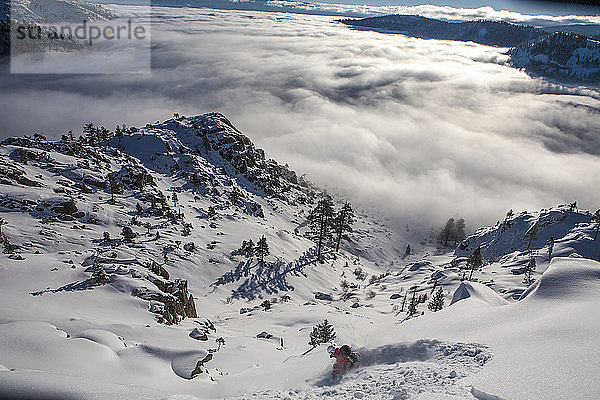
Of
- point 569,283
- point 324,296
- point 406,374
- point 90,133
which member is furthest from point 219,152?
point 406,374

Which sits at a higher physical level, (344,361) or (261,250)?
(344,361)

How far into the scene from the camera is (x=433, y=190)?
140500mm

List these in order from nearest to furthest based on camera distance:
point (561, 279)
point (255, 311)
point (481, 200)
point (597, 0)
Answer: point (597, 0) → point (561, 279) → point (255, 311) → point (481, 200)

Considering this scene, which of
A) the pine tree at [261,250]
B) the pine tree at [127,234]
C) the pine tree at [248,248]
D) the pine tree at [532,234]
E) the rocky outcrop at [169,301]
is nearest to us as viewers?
the rocky outcrop at [169,301]

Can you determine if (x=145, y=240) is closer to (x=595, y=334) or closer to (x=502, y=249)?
(x=595, y=334)

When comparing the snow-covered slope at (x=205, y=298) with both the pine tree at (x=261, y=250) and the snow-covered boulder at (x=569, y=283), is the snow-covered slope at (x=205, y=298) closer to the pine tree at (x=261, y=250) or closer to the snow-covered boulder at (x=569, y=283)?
the snow-covered boulder at (x=569, y=283)

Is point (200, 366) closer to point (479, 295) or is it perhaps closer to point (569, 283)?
point (479, 295)

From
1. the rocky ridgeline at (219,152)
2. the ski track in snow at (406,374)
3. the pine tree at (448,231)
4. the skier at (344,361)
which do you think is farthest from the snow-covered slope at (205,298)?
the pine tree at (448,231)

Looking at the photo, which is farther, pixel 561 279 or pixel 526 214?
pixel 526 214

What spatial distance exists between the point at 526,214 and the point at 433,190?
86535 millimetres

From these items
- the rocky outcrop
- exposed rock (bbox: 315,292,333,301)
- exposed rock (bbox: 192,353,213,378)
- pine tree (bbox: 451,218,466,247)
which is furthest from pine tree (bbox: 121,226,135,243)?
pine tree (bbox: 451,218,466,247)

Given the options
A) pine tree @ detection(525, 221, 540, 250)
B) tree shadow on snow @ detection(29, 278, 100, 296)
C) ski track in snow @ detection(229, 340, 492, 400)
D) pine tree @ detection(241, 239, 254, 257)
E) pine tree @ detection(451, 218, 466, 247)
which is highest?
ski track in snow @ detection(229, 340, 492, 400)

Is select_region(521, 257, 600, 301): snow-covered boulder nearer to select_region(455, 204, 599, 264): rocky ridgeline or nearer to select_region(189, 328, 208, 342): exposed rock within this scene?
select_region(189, 328, 208, 342): exposed rock

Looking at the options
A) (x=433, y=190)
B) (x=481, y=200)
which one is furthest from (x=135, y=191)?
(x=481, y=200)
